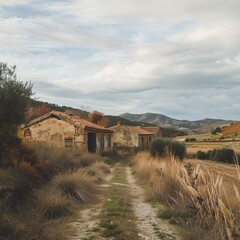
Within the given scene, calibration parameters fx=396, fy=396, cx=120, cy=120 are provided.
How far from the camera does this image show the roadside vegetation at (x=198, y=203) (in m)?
4.91

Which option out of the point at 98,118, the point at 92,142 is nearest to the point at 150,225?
the point at 92,142

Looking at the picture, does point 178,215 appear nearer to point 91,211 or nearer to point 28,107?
point 91,211

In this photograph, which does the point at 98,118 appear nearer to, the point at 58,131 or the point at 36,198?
the point at 58,131

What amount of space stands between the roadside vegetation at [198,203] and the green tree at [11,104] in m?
4.78

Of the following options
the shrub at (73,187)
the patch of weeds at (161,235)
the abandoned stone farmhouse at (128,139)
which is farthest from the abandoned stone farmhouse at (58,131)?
the abandoned stone farmhouse at (128,139)

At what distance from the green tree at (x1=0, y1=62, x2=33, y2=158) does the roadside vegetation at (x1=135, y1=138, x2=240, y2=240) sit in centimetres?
478

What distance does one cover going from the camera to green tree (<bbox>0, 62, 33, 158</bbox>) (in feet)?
39.5

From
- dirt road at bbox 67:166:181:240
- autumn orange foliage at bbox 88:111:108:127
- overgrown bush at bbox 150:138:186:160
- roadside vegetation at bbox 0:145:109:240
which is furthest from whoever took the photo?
autumn orange foliage at bbox 88:111:108:127

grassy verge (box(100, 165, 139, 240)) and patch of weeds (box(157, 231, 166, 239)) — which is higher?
grassy verge (box(100, 165, 139, 240))

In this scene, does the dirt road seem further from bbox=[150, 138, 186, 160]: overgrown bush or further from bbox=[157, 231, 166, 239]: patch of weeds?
bbox=[150, 138, 186, 160]: overgrown bush

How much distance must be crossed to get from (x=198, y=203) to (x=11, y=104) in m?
7.34

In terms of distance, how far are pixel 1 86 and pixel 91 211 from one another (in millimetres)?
4931

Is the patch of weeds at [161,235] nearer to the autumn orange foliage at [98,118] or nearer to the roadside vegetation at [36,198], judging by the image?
the roadside vegetation at [36,198]

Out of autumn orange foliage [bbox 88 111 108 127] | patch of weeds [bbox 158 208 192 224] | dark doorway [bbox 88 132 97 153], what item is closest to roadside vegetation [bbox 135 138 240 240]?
patch of weeds [bbox 158 208 192 224]
